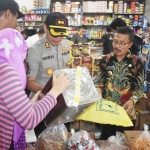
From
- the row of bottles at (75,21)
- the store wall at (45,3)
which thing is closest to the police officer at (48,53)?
the row of bottles at (75,21)

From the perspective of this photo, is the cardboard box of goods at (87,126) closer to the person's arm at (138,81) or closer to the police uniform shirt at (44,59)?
the person's arm at (138,81)

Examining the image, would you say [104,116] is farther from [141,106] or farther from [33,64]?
[141,106]

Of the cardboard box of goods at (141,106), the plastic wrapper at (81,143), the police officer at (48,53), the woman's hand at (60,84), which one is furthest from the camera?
the cardboard box of goods at (141,106)

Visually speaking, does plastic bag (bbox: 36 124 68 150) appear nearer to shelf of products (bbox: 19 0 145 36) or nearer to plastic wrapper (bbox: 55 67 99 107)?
plastic wrapper (bbox: 55 67 99 107)

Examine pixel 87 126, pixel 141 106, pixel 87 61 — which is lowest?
pixel 87 126

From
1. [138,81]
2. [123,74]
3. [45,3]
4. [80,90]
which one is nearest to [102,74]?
[123,74]

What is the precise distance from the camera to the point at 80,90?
3.97 ft

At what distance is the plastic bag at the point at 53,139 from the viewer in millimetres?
1420

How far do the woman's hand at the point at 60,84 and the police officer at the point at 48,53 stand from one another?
65 centimetres

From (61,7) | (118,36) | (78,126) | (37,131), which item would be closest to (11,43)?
(37,131)

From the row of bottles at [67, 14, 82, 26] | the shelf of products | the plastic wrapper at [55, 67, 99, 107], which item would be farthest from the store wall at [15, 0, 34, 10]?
the plastic wrapper at [55, 67, 99, 107]

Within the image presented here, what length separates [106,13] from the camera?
321 inches

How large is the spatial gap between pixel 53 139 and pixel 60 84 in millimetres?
467

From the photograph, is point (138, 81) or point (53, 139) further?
point (138, 81)
